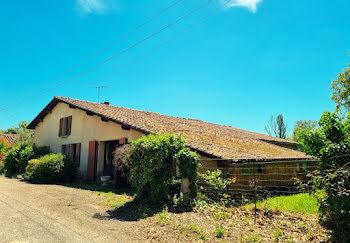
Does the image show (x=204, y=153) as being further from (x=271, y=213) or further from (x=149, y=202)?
(x=271, y=213)

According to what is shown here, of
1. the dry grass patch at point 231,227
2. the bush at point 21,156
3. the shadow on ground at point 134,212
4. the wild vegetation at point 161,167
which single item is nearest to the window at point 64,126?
the bush at point 21,156

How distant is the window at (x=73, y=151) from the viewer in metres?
14.9

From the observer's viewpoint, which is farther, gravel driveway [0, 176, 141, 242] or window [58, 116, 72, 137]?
window [58, 116, 72, 137]

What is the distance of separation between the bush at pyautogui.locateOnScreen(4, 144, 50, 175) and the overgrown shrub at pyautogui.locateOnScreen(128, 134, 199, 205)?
11.5m

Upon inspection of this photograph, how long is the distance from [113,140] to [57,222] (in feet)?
25.8

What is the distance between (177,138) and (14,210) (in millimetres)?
4950

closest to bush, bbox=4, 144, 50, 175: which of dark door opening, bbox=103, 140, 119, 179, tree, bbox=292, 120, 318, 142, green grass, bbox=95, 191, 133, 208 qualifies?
dark door opening, bbox=103, 140, 119, 179

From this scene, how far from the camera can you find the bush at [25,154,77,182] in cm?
1277

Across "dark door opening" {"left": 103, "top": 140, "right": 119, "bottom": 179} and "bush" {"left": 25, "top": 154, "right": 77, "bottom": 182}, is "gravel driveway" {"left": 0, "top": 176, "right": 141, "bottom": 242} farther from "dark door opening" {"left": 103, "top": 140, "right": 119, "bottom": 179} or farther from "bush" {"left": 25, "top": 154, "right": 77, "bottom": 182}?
"dark door opening" {"left": 103, "top": 140, "right": 119, "bottom": 179}

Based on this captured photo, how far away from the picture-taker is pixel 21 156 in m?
15.9

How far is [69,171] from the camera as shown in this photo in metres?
13.7

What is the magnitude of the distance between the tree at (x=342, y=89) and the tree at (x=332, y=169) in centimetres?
1926

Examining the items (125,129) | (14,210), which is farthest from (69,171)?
(14,210)

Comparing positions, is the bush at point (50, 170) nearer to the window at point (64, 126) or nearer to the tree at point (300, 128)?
the window at point (64, 126)
